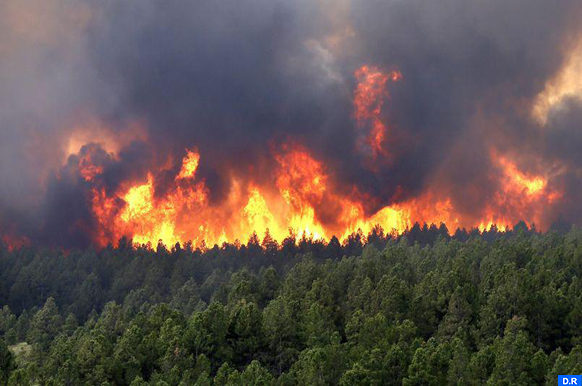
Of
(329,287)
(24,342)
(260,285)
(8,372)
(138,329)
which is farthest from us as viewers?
(24,342)

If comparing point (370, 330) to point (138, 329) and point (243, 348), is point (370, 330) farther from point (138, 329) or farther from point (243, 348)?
point (138, 329)

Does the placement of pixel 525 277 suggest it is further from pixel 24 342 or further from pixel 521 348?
pixel 24 342

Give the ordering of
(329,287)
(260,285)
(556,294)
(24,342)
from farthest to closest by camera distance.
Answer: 1. (24,342)
2. (260,285)
3. (329,287)
4. (556,294)

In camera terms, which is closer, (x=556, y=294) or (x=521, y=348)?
(x=521, y=348)

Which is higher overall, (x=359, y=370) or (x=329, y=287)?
(x=329, y=287)

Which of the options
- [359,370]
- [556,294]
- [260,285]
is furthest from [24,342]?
[556,294]

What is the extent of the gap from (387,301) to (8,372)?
75.2 metres

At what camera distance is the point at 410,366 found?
95.5 meters

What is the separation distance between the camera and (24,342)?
655 feet

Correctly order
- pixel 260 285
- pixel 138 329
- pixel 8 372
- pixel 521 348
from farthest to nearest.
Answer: pixel 260 285 → pixel 138 329 → pixel 8 372 → pixel 521 348

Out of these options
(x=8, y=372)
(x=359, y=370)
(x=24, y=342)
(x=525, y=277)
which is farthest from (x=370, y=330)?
(x=24, y=342)

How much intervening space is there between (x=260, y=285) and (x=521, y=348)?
95.7m

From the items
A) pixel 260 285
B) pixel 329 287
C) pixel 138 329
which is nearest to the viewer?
pixel 138 329

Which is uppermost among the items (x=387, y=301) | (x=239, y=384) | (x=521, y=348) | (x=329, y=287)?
(x=329, y=287)
